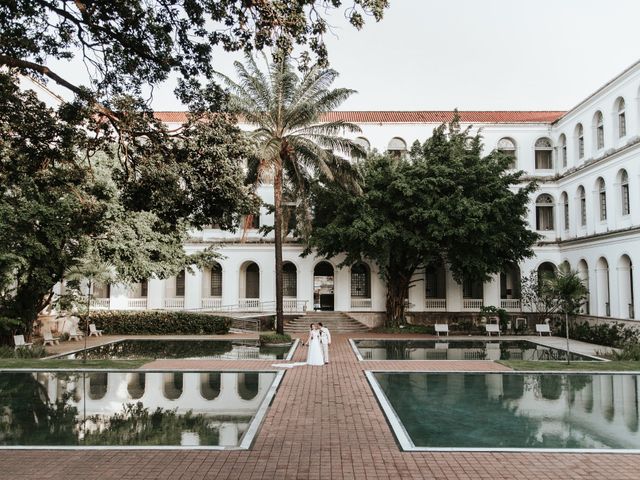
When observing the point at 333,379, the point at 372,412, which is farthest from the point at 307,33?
the point at 333,379

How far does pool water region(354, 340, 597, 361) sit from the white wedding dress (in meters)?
2.92

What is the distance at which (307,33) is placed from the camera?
27.6 feet

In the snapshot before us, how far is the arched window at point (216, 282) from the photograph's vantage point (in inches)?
1437

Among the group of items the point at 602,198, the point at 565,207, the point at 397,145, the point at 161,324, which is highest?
the point at 397,145

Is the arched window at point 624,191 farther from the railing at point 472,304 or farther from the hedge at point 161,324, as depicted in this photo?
the hedge at point 161,324

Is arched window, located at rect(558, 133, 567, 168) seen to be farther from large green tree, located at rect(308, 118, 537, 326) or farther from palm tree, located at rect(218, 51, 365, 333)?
palm tree, located at rect(218, 51, 365, 333)

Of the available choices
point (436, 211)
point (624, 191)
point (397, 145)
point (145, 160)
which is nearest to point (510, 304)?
point (624, 191)

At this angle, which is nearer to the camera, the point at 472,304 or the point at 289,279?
the point at 472,304

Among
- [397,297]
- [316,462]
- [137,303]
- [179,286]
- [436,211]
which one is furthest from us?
[179,286]

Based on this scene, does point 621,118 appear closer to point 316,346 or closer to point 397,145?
point 397,145

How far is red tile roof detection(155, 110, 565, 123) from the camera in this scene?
35.2 m

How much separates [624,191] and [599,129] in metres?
4.06

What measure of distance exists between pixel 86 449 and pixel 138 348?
1465cm

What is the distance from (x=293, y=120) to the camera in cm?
2262
